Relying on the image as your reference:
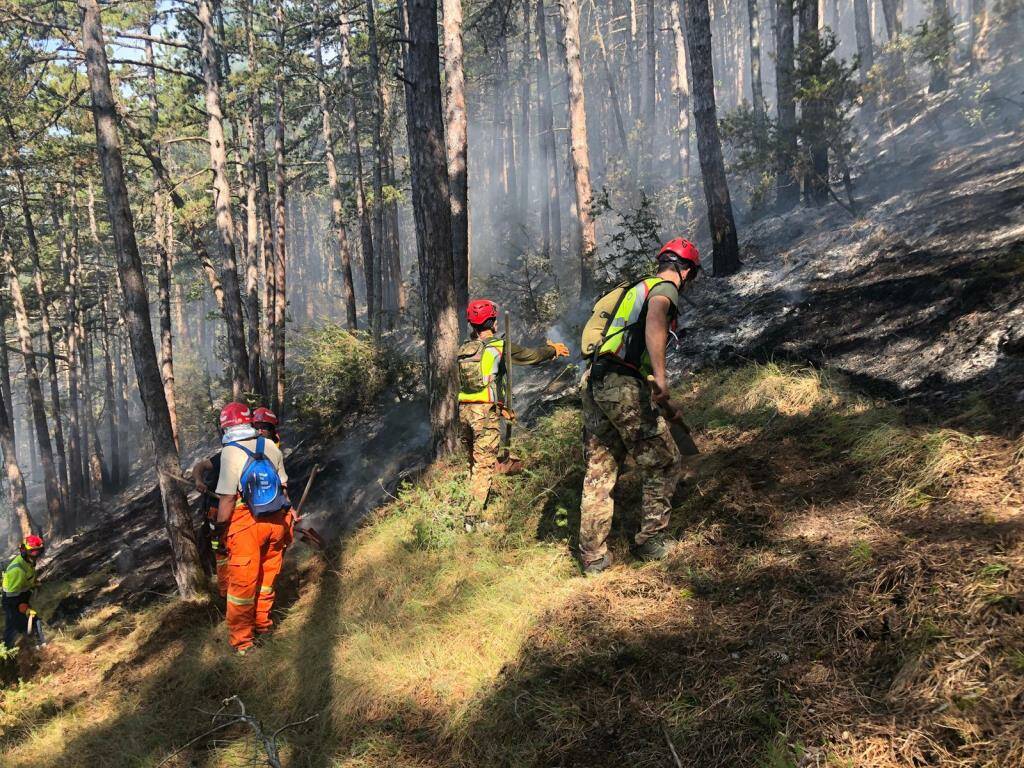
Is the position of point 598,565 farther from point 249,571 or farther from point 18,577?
point 18,577

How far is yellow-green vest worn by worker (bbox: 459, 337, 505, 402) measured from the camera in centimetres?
542

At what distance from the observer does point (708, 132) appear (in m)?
8.68

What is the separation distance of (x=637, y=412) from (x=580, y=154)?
11186 mm

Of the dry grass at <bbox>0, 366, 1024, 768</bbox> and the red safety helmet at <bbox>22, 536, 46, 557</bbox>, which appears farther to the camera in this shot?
the red safety helmet at <bbox>22, 536, 46, 557</bbox>

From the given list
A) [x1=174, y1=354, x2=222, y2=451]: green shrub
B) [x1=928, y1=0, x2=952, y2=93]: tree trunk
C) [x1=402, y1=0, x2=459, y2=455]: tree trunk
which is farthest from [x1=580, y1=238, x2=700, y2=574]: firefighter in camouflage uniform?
[x1=174, y1=354, x2=222, y2=451]: green shrub

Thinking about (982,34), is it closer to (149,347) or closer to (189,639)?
(149,347)

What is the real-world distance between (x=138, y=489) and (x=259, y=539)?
63.5 feet

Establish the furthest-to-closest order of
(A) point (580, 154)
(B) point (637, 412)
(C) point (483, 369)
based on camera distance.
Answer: (A) point (580, 154) < (C) point (483, 369) < (B) point (637, 412)

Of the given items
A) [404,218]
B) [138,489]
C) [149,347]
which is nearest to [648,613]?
[149,347]

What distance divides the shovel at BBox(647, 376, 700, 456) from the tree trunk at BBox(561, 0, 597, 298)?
26.9 feet

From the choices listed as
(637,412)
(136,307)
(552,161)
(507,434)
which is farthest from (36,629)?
(552,161)

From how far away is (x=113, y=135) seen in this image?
747 cm

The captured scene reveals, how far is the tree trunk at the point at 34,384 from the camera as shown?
53.4 ft

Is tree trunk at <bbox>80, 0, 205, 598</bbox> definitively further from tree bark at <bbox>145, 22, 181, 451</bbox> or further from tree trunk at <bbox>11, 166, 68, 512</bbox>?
tree trunk at <bbox>11, 166, 68, 512</bbox>
